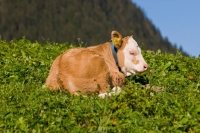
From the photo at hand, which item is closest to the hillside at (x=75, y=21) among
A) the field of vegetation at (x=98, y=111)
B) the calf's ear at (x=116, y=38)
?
the calf's ear at (x=116, y=38)

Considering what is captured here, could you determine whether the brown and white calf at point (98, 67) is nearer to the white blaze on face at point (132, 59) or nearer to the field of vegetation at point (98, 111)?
the white blaze on face at point (132, 59)

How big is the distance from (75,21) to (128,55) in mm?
119478

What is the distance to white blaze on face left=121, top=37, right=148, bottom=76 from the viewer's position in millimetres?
12664

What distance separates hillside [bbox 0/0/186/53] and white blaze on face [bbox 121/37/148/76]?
95.0m

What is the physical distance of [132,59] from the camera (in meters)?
12.8

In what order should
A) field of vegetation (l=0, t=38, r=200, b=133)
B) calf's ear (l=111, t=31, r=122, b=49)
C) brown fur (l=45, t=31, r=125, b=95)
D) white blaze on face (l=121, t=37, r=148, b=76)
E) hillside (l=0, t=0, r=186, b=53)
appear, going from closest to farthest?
1. field of vegetation (l=0, t=38, r=200, b=133)
2. brown fur (l=45, t=31, r=125, b=95)
3. calf's ear (l=111, t=31, r=122, b=49)
4. white blaze on face (l=121, t=37, r=148, b=76)
5. hillside (l=0, t=0, r=186, b=53)

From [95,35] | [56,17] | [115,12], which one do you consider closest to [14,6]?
[56,17]

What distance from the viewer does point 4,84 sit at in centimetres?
1305

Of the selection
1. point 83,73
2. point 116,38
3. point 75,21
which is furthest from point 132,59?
point 75,21

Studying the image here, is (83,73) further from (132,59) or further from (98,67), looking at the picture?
(132,59)

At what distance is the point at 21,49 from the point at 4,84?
4.52m

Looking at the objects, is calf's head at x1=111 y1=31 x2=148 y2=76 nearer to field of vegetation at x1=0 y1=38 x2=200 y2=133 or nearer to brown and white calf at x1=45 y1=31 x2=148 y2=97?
brown and white calf at x1=45 y1=31 x2=148 y2=97

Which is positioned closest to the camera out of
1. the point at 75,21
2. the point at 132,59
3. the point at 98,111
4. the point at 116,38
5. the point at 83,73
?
the point at 98,111

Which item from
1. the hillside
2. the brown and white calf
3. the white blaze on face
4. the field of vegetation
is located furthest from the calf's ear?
the hillside
